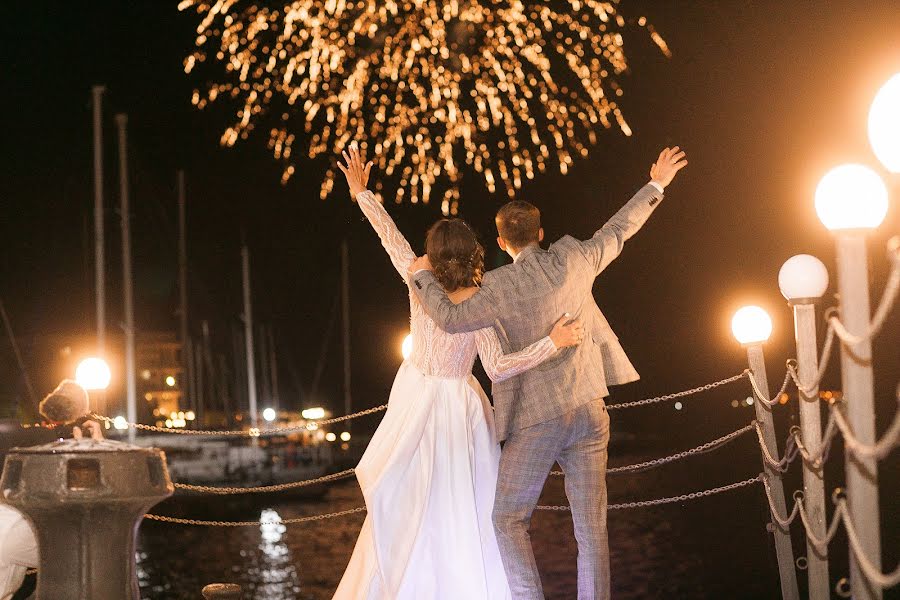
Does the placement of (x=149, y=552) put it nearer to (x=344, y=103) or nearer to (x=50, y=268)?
(x=344, y=103)

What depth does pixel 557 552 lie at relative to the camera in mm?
15336

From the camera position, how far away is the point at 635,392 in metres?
86.4

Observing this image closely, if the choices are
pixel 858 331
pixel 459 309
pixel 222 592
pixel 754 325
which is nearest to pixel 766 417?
pixel 754 325

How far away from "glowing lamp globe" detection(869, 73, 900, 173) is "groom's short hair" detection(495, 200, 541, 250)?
207 centimetres

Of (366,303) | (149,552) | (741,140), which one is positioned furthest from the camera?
(366,303)

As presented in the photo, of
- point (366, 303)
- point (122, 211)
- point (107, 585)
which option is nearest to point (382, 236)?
point (107, 585)

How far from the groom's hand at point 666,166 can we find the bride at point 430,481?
0.95 metres

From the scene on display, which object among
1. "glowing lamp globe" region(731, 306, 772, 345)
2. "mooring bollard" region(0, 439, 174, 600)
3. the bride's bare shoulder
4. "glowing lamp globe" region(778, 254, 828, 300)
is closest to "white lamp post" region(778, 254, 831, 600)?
"glowing lamp globe" region(778, 254, 828, 300)

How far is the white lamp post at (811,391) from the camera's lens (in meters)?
5.04

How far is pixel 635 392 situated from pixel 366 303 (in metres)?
25.1

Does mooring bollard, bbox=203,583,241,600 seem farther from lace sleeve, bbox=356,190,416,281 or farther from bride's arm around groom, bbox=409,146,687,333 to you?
lace sleeve, bbox=356,190,416,281

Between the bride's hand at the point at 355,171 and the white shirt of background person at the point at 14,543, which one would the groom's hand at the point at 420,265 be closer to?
the bride's hand at the point at 355,171

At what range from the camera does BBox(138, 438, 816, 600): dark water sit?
40.3 feet

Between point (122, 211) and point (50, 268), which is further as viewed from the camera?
point (50, 268)
